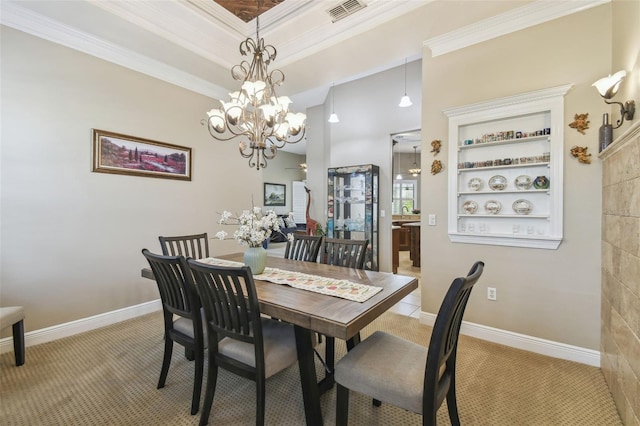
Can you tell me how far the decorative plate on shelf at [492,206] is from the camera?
269 centimetres

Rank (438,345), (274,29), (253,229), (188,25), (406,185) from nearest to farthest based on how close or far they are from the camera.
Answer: (438,345)
(253,229)
(188,25)
(274,29)
(406,185)

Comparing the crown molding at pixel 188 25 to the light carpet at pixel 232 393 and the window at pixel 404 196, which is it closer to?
the light carpet at pixel 232 393

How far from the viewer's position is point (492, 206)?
271cm

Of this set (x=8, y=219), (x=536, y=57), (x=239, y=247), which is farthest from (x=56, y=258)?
(x=536, y=57)

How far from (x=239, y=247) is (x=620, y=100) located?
439 cm

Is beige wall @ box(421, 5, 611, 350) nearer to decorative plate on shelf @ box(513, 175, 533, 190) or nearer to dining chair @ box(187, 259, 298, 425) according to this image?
decorative plate on shelf @ box(513, 175, 533, 190)

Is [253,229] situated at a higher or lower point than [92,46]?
lower

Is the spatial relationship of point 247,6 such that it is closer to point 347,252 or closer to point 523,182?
point 347,252

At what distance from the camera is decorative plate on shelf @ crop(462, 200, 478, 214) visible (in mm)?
2807

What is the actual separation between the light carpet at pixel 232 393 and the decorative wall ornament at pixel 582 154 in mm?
1649

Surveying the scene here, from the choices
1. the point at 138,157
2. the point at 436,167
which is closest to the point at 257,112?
the point at 138,157

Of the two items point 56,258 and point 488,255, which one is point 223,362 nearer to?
point 56,258

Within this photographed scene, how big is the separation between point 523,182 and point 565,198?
327mm

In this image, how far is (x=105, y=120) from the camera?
304cm
